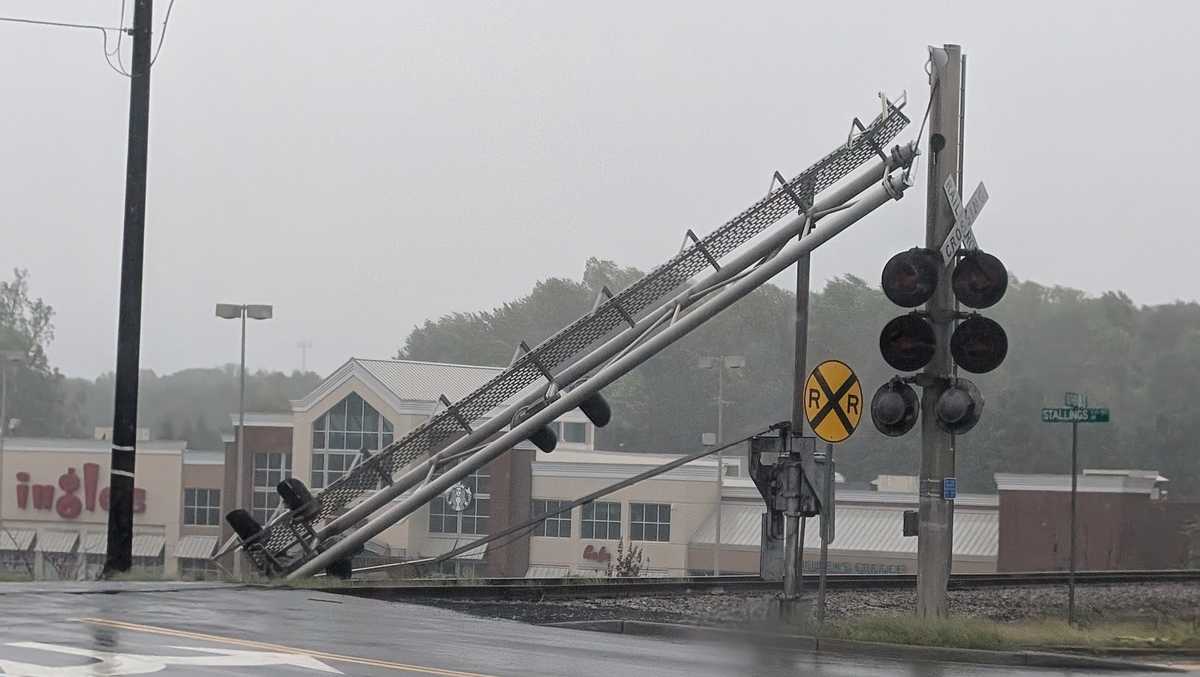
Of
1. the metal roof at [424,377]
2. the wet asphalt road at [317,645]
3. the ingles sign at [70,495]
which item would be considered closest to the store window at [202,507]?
the ingles sign at [70,495]

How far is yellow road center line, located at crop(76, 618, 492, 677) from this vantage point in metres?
10.2

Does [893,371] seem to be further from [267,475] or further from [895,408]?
[895,408]

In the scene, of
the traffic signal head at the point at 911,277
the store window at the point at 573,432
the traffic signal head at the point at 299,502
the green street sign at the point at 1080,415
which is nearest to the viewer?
the traffic signal head at the point at 911,277

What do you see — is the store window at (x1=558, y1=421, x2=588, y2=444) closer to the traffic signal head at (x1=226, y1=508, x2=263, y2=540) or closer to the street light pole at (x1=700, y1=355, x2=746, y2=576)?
the street light pole at (x1=700, y1=355, x2=746, y2=576)

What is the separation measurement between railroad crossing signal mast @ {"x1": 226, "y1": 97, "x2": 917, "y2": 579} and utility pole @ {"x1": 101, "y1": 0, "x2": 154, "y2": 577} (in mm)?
1596

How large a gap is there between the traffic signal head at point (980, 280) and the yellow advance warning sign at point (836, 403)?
159 cm

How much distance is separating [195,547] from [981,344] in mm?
41632

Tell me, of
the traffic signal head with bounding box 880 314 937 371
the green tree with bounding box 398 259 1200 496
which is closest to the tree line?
the green tree with bounding box 398 259 1200 496

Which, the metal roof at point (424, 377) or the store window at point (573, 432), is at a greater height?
the metal roof at point (424, 377)

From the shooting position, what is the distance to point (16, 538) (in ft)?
183

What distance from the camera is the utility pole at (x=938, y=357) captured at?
648 inches

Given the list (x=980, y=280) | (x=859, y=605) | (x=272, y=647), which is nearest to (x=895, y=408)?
(x=980, y=280)

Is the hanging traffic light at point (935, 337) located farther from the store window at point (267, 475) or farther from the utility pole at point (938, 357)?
the store window at point (267, 475)

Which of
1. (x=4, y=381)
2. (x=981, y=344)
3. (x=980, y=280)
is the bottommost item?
(x=981, y=344)
